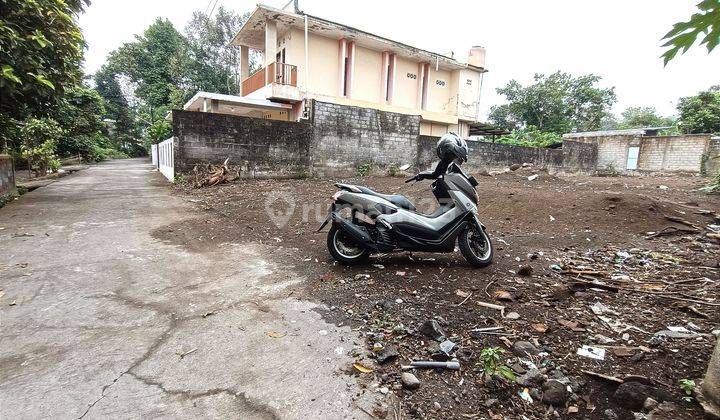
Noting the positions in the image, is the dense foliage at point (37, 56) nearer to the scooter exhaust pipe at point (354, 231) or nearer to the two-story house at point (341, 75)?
the scooter exhaust pipe at point (354, 231)

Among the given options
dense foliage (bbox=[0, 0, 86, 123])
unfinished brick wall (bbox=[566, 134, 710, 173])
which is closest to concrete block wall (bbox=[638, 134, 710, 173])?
unfinished brick wall (bbox=[566, 134, 710, 173])

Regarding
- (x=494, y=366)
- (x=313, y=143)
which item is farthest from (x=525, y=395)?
(x=313, y=143)

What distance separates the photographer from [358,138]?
1088 cm

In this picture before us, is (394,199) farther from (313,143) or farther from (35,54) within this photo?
(313,143)

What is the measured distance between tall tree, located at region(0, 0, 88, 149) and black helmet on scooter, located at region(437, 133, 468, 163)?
5723mm

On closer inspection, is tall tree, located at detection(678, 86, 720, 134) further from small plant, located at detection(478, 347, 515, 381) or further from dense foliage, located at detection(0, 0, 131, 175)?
dense foliage, located at detection(0, 0, 131, 175)

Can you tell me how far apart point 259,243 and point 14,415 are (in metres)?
3.12

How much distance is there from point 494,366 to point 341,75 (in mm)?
14863

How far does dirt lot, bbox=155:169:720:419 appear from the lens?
179 centimetres

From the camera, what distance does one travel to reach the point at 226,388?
1.82 metres

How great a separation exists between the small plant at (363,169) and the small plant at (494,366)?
366 inches

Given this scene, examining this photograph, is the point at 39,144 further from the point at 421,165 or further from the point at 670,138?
the point at 670,138

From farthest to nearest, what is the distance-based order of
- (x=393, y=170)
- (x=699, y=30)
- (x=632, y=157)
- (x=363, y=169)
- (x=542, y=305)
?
(x=632, y=157) → (x=393, y=170) → (x=363, y=169) → (x=542, y=305) → (x=699, y=30)

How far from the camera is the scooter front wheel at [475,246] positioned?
3.50m
